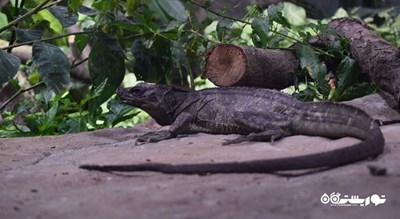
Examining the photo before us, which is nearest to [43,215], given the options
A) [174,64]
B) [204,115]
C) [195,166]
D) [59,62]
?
[195,166]

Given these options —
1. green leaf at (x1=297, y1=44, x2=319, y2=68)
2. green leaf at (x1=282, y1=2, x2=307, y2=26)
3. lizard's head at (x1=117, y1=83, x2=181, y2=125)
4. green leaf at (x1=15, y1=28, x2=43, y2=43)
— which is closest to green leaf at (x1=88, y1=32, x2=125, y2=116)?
lizard's head at (x1=117, y1=83, x2=181, y2=125)

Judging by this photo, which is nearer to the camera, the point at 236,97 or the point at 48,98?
the point at 236,97

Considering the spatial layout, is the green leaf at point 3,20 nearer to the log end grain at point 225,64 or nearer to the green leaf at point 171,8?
the log end grain at point 225,64

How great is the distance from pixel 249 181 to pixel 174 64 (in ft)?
10.2

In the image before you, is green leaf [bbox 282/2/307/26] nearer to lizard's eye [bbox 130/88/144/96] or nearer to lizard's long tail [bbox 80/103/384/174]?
lizard's eye [bbox 130/88/144/96]

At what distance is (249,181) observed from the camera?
2.90 m

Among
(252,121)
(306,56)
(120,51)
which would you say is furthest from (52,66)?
(306,56)

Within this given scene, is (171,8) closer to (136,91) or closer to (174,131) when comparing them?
(174,131)

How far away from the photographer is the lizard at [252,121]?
3055mm

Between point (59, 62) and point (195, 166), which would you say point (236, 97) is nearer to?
point (59, 62)

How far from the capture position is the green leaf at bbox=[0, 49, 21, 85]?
169 inches

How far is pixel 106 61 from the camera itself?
4938mm

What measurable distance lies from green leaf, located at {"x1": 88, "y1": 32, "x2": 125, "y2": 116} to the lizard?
0.51ft

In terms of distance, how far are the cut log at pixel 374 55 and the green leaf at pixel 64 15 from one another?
244 centimetres
